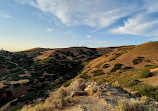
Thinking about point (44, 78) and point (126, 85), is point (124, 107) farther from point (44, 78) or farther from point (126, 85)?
point (44, 78)

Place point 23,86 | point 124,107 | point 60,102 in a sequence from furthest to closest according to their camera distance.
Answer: point 23,86
point 60,102
point 124,107

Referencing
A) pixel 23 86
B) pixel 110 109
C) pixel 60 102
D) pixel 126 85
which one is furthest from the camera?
pixel 23 86

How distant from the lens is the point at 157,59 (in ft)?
88.2

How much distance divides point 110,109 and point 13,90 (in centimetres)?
2487

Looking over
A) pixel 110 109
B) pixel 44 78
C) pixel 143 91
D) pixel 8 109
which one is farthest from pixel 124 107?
pixel 44 78

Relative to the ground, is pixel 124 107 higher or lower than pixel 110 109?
higher

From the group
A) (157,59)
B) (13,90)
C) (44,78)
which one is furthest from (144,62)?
(13,90)

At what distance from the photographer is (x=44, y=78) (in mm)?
30109

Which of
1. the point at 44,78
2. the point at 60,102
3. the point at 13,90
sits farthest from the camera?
the point at 44,78

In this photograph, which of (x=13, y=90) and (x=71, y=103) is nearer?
(x=71, y=103)

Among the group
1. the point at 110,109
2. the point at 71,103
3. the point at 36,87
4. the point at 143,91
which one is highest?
the point at 110,109

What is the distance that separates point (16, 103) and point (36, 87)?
8362mm

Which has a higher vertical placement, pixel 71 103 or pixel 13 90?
pixel 71 103

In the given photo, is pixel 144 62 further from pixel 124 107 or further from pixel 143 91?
pixel 124 107
